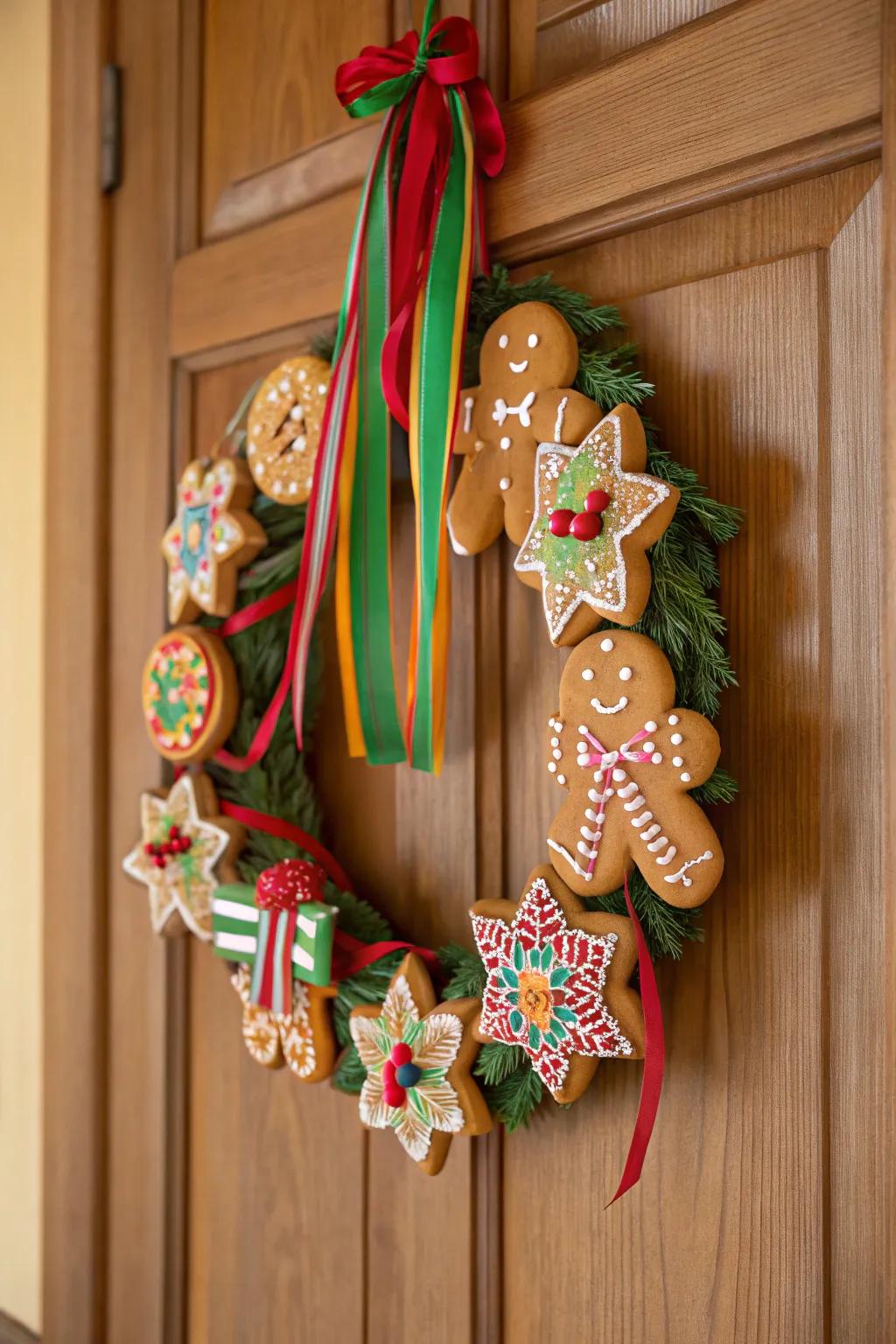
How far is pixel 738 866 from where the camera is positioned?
0.74m

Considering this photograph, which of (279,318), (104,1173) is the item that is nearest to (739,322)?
(279,318)

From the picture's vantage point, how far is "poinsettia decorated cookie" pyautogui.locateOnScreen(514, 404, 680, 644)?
693 mm

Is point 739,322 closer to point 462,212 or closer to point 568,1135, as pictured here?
point 462,212

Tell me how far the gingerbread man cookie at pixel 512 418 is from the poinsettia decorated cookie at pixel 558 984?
25cm

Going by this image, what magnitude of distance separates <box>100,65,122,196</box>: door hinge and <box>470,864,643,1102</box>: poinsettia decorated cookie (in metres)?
0.87

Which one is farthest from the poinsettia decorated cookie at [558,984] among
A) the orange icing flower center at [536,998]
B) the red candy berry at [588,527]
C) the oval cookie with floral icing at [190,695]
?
the oval cookie with floral icing at [190,695]

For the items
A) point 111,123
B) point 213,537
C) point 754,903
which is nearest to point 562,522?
point 754,903

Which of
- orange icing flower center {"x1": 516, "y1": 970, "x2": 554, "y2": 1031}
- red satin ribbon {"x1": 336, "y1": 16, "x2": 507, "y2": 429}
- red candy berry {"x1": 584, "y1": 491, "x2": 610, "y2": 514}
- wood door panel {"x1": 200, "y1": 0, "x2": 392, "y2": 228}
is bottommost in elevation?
orange icing flower center {"x1": 516, "y1": 970, "x2": 554, "y2": 1031}

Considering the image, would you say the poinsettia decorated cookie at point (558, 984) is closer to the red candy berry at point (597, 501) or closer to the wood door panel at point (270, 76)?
the red candy berry at point (597, 501)

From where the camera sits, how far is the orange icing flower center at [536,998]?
0.73 metres

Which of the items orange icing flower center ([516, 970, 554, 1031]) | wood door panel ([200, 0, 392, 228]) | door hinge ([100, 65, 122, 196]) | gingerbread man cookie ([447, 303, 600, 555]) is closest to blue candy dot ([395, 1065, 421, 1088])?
orange icing flower center ([516, 970, 554, 1031])

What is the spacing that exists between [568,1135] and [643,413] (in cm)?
51

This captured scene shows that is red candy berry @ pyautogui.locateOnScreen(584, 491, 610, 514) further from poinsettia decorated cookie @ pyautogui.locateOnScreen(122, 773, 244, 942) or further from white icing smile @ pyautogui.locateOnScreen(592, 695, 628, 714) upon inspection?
poinsettia decorated cookie @ pyautogui.locateOnScreen(122, 773, 244, 942)

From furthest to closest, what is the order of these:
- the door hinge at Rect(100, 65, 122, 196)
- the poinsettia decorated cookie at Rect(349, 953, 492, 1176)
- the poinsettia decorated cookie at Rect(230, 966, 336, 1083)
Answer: the door hinge at Rect(100, 65, 122, 196) < the poinsettia decorated cookie at Rect(230, 966, 336, 1083) < the poinsettia decorated cookie at Rect(349, 953, 492, 1176)
